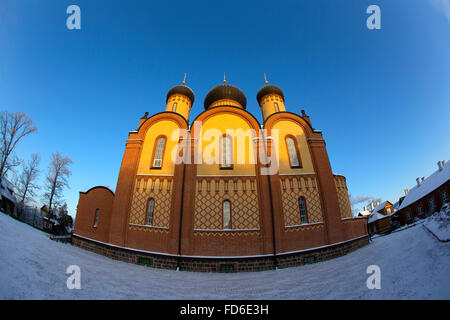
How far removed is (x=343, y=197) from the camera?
485 inches

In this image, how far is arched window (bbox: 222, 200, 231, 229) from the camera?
34.9 feet

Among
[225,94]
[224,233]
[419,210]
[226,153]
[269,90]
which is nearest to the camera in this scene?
[224,233]

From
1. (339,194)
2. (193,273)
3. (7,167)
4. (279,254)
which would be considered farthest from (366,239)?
(7,167)

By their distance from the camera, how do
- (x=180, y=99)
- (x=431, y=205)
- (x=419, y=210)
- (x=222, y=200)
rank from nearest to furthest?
(x=222, y=200)
(x=180, y=99)
(x=431, y=205)
(x=419, y=210)

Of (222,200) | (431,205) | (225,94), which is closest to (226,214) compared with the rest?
(222,200)

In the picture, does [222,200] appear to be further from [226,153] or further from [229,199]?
[226,153]

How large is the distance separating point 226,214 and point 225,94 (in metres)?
11.4

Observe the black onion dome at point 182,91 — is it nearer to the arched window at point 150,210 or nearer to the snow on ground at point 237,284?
the arched window at point 150,210

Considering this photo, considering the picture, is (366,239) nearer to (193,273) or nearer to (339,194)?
(339,194)

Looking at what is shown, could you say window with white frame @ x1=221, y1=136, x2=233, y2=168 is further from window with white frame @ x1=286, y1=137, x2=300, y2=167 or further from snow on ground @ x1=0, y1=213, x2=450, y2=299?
snow on ground @ x1=0, y1=213, x2=450, y2=299

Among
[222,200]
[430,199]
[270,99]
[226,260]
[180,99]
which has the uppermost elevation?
[270,99]

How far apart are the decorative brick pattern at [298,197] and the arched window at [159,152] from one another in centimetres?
837

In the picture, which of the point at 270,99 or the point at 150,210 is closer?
the point at 150,210

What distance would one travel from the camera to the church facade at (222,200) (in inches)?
399
